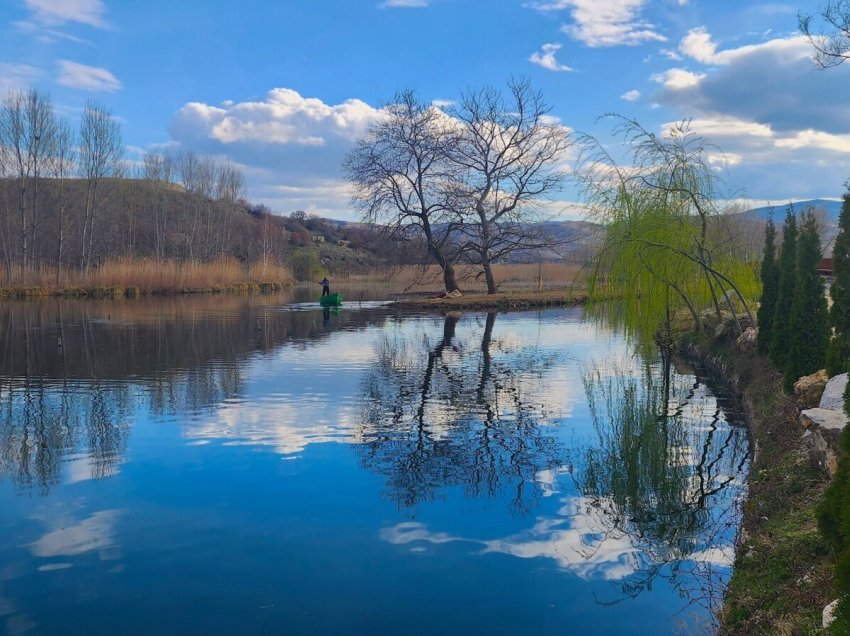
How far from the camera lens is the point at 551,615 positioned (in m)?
5.23

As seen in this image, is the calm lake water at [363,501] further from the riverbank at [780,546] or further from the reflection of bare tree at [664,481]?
the riverbank at [780,546]

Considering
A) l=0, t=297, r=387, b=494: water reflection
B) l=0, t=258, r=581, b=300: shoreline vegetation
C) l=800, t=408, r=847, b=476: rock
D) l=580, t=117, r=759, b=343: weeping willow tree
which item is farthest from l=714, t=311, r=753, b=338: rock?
l=0, t=258, r=581, b=300: shoreline vegetation

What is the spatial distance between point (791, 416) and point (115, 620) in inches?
313

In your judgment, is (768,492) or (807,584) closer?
(807,584)

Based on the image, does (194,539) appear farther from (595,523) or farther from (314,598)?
(595,523)

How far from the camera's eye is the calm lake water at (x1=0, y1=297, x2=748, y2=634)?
5301 millimetres

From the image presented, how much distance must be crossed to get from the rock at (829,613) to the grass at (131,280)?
148 ft

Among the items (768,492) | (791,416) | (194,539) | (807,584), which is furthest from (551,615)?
(791,416)

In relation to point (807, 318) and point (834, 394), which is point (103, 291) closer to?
point (807, 318)

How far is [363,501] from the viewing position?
7469mm

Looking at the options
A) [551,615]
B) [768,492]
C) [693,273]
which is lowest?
[551,615]

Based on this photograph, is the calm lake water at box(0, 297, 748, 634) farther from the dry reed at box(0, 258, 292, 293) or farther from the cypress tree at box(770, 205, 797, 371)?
the dry reed at box(0, 258, 292, 293)

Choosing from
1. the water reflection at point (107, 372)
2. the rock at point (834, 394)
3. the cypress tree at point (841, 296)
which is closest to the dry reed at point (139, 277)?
the water reflection at point (107, 372)

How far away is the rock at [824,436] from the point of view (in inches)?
236
